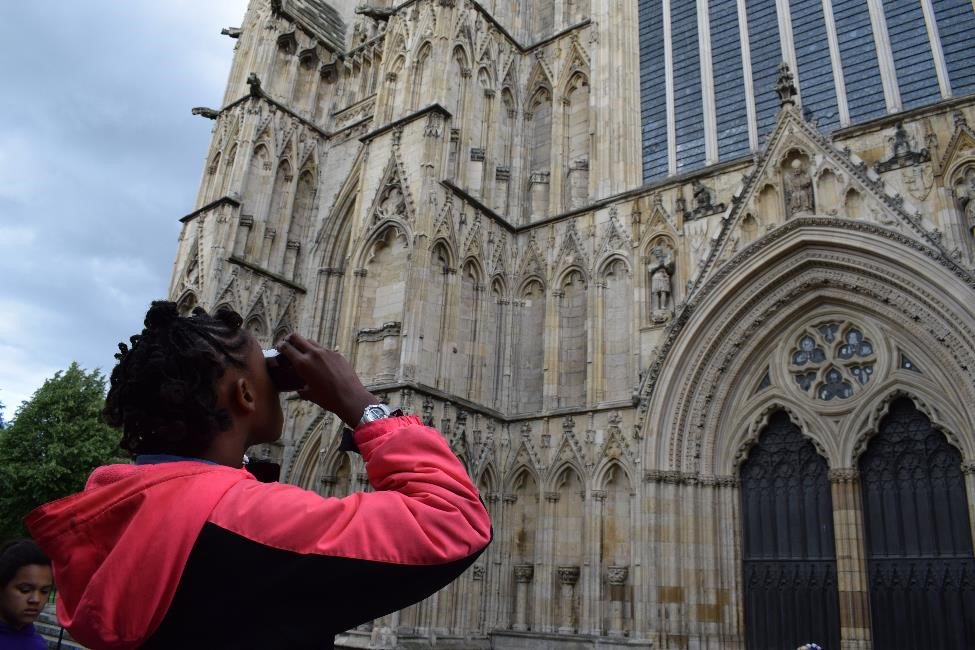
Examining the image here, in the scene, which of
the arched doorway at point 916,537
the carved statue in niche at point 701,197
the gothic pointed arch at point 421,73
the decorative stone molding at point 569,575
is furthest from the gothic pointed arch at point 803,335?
the gothic pointed arch at point 421,73

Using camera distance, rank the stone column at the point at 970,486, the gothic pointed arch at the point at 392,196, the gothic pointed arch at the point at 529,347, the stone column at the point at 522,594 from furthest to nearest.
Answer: the gothic pointed arch at the point at 529,347 < the gothic pointed arch at the point at 392,196 < the stone column at the point at 522,594 < the stone column at the point at 970,486

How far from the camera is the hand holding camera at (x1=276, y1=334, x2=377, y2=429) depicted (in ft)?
4.52

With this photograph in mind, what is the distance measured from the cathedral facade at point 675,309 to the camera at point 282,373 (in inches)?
390

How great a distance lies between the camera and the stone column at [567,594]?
11.5 meters

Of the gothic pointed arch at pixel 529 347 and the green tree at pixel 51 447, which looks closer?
the gothic pointed arch at pixel 529 347

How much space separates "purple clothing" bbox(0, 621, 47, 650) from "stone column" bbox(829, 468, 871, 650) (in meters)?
10.0

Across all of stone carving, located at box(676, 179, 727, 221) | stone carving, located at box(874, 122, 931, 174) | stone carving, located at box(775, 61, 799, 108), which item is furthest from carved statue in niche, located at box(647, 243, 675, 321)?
stone carving, located at box(874, 122, 931, 174)

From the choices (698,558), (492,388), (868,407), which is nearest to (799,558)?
(698,558)

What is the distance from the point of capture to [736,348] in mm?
11680

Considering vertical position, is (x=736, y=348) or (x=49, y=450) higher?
(x=736, y=348)

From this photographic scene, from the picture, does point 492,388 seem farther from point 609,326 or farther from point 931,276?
point 931,276

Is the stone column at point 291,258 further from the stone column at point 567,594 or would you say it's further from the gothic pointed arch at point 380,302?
the stone column at point 567,594

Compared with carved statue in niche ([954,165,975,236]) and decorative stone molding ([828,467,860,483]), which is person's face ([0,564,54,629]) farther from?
carved statue in niche ([954,165,975,236])

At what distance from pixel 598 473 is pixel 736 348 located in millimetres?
3029
